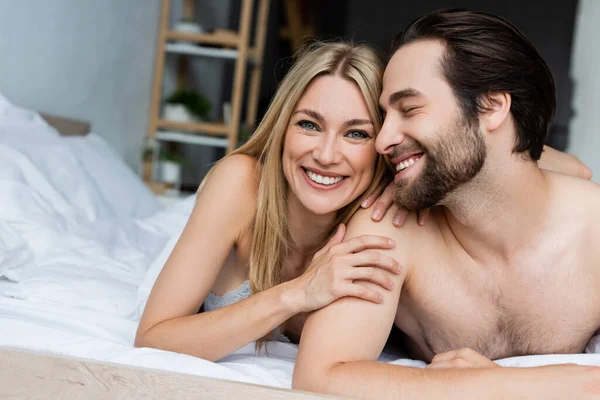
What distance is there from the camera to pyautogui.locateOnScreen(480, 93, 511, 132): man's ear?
57.4 inches

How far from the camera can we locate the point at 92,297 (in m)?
1.71

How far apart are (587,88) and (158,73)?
2.57m

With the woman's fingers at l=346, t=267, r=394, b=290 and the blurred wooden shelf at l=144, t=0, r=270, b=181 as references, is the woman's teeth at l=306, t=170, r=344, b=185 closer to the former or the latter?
the woman's fingers at l=346, t=267, r=394, b=290

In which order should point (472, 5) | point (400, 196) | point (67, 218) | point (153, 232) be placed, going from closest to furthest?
point (400, 196) → point (67, 218) → point (153, 232) → point (472, 5)

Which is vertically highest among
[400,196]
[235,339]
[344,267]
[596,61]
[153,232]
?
[596,61]

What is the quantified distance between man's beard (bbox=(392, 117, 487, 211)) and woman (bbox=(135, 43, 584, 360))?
9 centimetres

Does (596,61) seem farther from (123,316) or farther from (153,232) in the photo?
(123,316)

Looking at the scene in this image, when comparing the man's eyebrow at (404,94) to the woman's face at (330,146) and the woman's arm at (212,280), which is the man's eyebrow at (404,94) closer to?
the woman's face at (330,146)

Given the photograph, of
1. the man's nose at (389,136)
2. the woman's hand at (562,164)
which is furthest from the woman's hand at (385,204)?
the woman's hand at (562,164)

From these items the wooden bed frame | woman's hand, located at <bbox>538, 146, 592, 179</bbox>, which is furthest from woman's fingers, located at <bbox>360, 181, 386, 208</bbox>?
woman's hand, located at <bbox>538, 146, 592, 179</bbox>

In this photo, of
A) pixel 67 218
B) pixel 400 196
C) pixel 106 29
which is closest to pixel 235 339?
pixel 400 196

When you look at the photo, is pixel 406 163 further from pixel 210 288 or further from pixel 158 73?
pixel 158 73

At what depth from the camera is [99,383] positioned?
3.52 ft

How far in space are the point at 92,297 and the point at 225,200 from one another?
0.43 metres
